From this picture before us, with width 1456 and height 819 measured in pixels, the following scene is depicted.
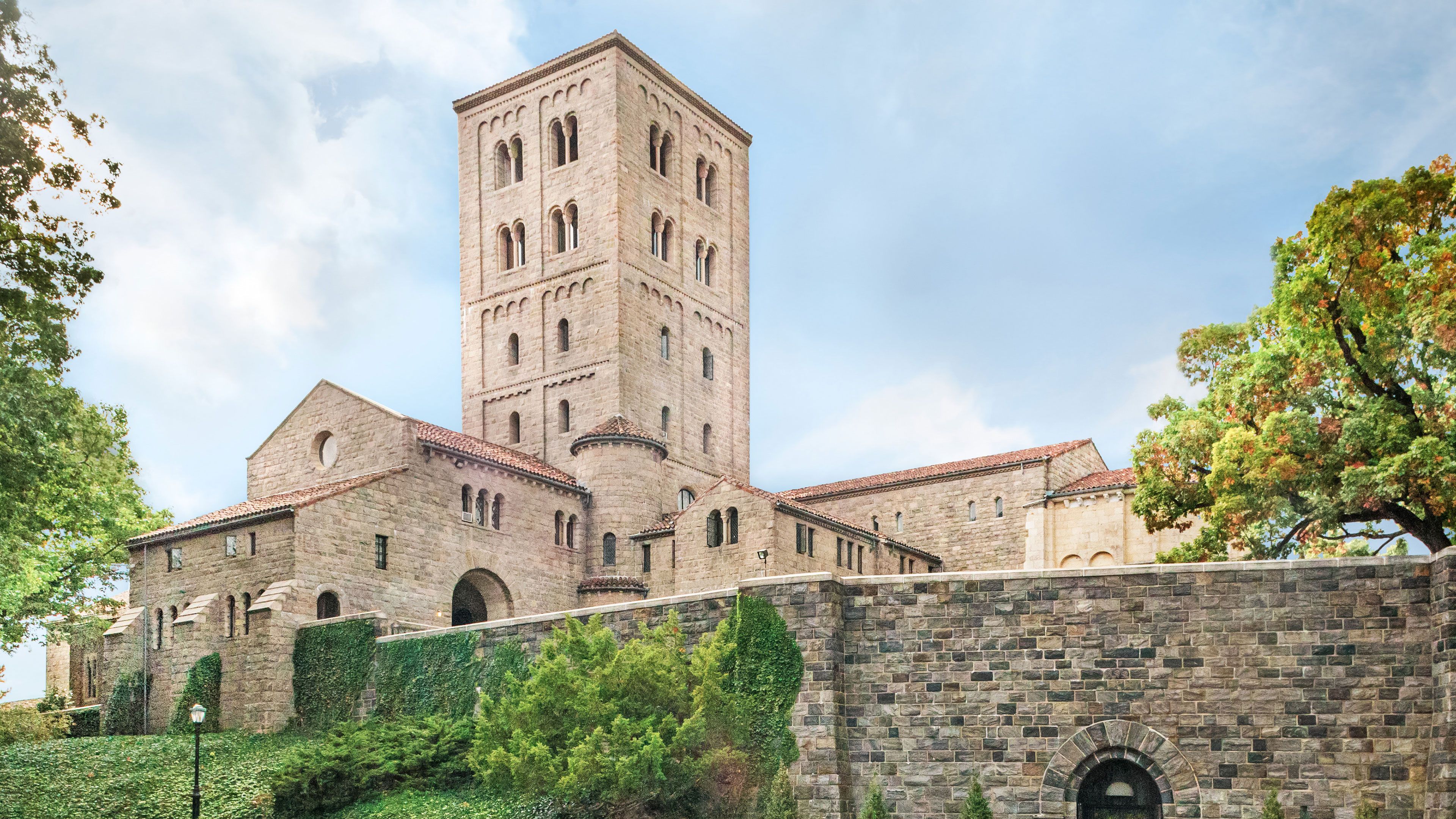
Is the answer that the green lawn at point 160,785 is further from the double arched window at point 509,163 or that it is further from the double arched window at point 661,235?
A: the double arched window at point 509,163

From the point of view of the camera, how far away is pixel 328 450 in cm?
4616

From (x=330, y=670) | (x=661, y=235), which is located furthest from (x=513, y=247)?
(x=330, y=670)

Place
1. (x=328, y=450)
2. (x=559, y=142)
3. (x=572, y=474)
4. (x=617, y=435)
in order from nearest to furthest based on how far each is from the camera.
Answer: (x=328, y=450) < (x=617, y=435) < (x=572, y=474) < (x=559, y=142)

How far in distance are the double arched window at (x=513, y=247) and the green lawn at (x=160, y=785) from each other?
27.5 m

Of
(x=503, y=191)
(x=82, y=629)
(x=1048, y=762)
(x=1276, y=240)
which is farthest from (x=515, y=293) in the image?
(x=1048, y=762)

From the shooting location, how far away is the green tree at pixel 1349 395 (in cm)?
2877

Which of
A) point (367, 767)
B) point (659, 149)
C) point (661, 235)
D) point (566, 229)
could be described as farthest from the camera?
point (659, 149)

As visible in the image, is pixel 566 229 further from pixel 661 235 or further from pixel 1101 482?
pixel 1101 482

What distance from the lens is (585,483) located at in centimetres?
5044

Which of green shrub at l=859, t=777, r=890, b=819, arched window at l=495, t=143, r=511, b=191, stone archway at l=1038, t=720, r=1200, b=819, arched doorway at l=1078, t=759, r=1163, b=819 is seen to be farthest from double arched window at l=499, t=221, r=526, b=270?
arched doorway at l=1078, t=759, r=1163, b=819

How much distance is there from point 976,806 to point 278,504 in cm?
2349

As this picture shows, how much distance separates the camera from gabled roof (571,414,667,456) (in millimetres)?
50344

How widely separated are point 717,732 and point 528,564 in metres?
21.0

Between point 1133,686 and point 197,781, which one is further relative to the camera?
point 197,781
